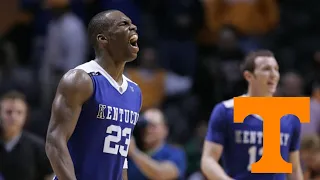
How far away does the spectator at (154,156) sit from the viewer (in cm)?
794

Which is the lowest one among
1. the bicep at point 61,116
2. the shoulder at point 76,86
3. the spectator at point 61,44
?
the bicep at point 61,116

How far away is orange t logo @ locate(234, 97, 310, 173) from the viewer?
5.85 metres

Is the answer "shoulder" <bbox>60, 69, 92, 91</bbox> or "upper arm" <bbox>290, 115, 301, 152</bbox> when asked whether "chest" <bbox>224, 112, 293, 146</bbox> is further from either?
"shoulder" <bbox>60, 69, 92, 91</bbox>

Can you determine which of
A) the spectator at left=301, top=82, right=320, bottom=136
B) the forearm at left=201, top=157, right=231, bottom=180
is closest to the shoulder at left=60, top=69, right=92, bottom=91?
the forearm at left=201, top=157, right=231, bottom=180

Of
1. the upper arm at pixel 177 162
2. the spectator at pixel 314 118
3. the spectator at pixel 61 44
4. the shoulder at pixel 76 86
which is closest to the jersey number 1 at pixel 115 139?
the shoulder at pixel 76 86

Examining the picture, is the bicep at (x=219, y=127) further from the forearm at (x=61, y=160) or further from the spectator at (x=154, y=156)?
the forearm at (x=61, y=160)

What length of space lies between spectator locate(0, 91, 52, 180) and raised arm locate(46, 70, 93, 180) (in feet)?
8.56

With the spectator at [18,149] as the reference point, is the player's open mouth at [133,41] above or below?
above

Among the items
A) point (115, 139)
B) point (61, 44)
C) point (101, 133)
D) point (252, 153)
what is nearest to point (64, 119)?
point (101, 133)

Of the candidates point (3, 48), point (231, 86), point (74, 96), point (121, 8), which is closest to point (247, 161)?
point (74, 96)

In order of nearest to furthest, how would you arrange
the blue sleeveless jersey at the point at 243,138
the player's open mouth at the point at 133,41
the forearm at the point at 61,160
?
the forearm at the point at 61,160 → the player's open mouth at the point at 133,41 → the blue sleeveless jersey at the point at 243,138

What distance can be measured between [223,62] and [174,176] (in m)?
3.03

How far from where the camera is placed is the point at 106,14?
550cm

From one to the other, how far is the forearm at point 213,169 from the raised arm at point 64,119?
5.41ft
